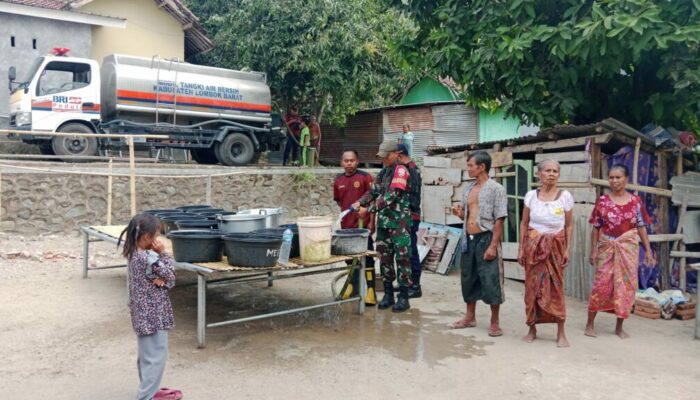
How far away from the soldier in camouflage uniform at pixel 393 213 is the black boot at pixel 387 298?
0.48 feet

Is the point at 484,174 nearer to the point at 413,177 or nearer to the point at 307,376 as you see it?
the point at 413,177

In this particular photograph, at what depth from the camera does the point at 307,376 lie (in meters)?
4.42

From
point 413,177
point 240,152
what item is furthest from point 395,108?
point 413,177

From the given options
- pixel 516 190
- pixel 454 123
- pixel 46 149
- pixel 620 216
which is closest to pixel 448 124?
pixel 454 123

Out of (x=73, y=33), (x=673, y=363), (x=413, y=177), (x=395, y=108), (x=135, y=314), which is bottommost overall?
(x=673, y=363)

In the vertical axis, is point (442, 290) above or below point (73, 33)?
below

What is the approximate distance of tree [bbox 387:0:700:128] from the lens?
20.4ft

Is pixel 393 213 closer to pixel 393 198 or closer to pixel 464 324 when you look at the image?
pixel 393 198

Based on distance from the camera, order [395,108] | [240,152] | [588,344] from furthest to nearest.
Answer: [395,108] < [240,152] < [588,344]

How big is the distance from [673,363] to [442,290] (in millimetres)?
3158

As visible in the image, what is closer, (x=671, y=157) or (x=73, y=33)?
(x=671, y=157)

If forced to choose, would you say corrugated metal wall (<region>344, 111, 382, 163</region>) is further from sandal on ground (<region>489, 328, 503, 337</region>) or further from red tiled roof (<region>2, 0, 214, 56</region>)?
sandal on ground (<region>489, 328, 503, 337</region>)

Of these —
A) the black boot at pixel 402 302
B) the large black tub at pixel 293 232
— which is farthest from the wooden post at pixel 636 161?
the large black tub at pixel 293 232

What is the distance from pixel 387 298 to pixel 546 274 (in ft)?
6.19
